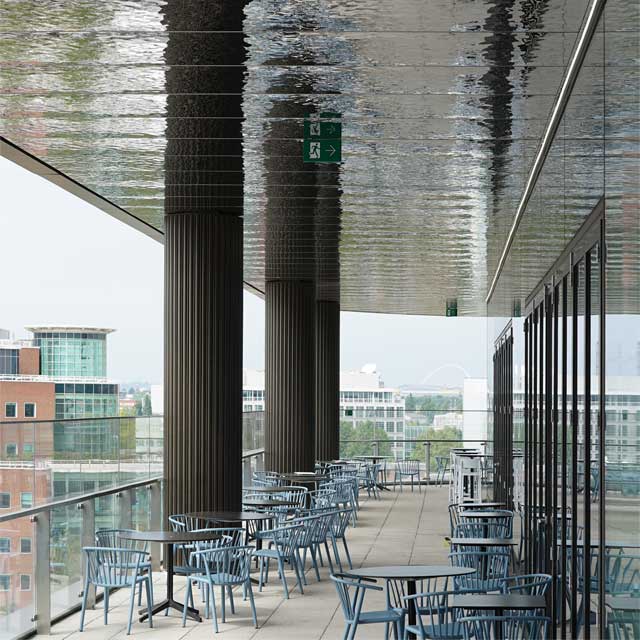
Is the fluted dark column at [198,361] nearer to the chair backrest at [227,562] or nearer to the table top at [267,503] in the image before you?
the table top at [267,503]

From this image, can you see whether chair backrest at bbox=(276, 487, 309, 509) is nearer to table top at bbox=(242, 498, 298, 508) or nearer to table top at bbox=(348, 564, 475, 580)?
table top at bbox=(242, 498, 298, 508)

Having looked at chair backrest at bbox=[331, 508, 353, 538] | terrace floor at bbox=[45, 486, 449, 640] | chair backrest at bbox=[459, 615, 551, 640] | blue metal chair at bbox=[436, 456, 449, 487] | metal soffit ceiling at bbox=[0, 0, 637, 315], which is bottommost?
blue metal chair at bbox=[436, 456, 449, 487]

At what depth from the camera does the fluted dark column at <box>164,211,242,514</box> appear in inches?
471

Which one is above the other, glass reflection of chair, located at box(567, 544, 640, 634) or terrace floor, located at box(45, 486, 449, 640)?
glass reflection of chair, located at box(567, 544, 640, 634)

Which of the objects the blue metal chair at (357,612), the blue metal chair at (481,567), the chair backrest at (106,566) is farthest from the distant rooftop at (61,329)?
the blue metal chair at (357,612)

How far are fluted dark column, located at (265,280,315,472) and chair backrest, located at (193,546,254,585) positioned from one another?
9575 millimetres

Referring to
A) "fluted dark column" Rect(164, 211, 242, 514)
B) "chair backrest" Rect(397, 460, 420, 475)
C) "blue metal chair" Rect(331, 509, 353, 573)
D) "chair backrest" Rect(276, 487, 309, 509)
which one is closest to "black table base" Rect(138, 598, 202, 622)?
"fluted dark column" Rect(164, 211, 242, 514)

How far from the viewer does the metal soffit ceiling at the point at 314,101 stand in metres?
6.07

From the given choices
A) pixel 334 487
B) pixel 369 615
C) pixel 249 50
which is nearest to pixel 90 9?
pixel 249 50

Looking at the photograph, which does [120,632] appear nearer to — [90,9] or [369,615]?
[369,615]

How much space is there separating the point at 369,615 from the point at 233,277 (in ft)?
18.0

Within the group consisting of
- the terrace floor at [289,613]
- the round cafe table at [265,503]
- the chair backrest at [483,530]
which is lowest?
the terrace floor at [289,613]

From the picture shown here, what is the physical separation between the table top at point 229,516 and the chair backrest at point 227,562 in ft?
2.35

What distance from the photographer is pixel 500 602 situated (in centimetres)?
631
